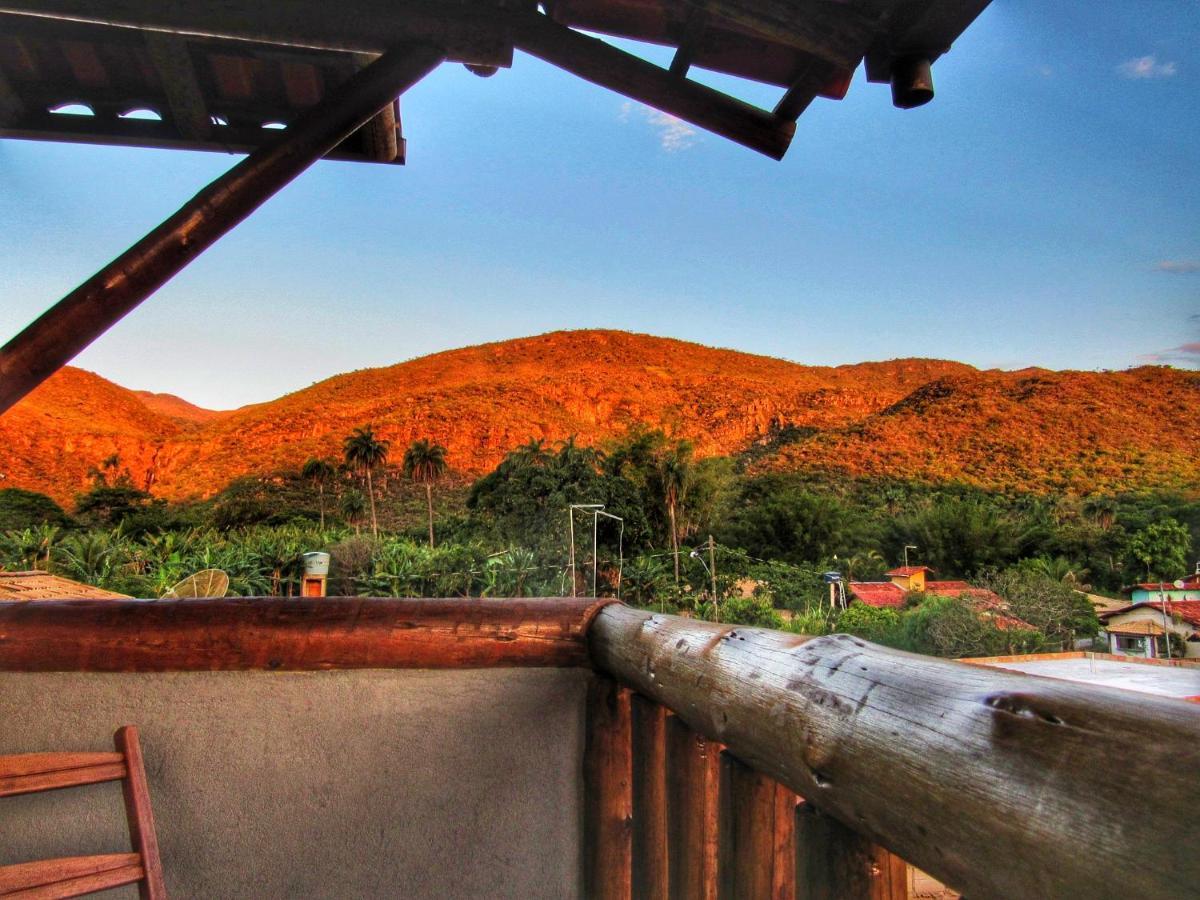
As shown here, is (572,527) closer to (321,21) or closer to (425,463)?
(425,463)

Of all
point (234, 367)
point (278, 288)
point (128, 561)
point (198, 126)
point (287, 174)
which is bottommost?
point (128, 561)

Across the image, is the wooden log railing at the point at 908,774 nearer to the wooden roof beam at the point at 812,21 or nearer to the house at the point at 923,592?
the wooden roof beam at the point at 812,21

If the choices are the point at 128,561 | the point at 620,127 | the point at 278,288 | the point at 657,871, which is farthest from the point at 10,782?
the point at 620,127

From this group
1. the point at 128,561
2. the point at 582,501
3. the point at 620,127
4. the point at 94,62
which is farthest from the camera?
the point at 620,127

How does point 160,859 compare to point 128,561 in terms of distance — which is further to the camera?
point 128,561

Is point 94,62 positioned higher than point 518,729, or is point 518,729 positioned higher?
point 94,62

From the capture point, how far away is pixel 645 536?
1059 inches

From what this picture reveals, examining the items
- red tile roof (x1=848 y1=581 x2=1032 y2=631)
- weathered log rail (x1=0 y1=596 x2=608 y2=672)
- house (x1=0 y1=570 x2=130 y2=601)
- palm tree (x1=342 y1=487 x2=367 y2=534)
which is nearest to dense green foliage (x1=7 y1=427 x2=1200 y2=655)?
palm tree (x1=342 y1=487 x2=367 y2=534)

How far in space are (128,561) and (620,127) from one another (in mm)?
39826

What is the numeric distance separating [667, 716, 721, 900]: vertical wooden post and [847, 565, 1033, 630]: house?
946 inches

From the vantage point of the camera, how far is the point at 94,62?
1.21 meters

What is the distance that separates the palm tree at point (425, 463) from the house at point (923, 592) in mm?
14587

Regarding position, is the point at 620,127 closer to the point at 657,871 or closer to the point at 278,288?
the point at 278,288

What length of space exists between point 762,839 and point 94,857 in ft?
2.18
